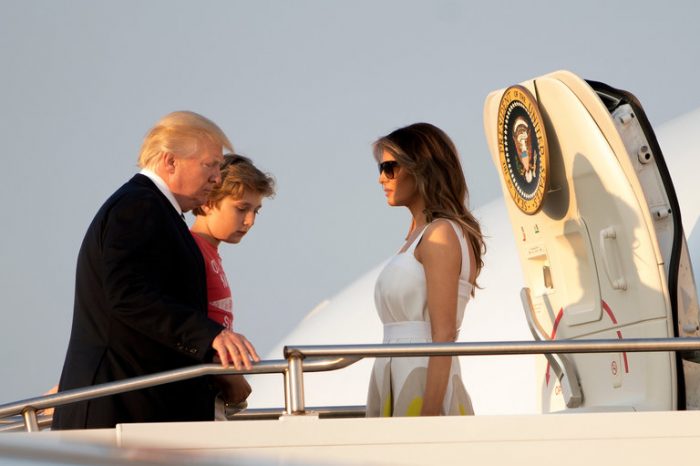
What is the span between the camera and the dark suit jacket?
3.84 m

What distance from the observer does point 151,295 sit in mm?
3846

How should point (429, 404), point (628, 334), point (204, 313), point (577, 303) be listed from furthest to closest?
point (577, 303) < point (628, 334) < point (429, 404) < point (204, 313)

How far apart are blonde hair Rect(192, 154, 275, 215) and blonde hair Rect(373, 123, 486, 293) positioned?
1.86 feet

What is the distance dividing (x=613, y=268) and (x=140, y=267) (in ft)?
8.31

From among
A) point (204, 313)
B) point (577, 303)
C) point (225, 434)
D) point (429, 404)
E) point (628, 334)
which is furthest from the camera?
→ point (577, 303)

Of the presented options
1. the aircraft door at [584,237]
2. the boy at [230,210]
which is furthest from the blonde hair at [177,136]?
the aircraft door at [584,237]

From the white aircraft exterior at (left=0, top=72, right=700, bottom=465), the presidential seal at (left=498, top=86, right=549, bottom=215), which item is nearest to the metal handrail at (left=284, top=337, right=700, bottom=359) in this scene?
the white aircraft exterior at (left=0, top=72, right=700, bottom=465)

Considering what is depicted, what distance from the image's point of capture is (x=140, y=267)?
12.8 ft

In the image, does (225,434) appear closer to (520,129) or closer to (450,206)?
(450,206)

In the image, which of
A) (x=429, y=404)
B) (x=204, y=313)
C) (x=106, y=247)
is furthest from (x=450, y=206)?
(x=106, y=247)

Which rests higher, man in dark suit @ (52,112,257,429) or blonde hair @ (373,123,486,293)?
blonde hair @ (373,123,486,293)

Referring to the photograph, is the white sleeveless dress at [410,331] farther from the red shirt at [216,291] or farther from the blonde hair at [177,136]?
the blonde hair at [177,136]

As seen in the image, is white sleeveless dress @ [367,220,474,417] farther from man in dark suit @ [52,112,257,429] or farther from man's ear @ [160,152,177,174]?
man's ear @ [160,152,177,174]

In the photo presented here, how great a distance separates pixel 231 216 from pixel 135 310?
1.17m
